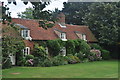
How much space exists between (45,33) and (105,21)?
11242mm

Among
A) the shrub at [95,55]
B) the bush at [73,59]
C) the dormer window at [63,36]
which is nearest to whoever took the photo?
the bush at [73,59]

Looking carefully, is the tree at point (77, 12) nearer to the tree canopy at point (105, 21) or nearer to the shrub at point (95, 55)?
the tree canopy at point (105, 21)

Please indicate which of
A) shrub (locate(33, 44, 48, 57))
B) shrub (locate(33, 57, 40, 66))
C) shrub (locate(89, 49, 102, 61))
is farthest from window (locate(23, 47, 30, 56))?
shrub (locate(89, 49, 102, 61))

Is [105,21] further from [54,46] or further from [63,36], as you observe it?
[54,46]

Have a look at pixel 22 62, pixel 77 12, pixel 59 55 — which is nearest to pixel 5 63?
pixel 22 62

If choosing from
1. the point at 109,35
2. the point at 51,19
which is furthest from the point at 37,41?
the point at 51,19

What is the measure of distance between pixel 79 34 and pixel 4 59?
52.1 feet

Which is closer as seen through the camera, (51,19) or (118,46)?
(51,19)

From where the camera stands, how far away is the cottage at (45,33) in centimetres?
2708

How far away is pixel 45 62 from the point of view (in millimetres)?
24328

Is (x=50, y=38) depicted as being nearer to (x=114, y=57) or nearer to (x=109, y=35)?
(x=109, y=35)

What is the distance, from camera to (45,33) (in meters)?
30.2

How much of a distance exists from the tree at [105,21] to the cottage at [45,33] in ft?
5.86

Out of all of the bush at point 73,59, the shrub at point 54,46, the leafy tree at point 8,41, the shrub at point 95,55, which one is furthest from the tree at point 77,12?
the leafy tree at point 8,41
